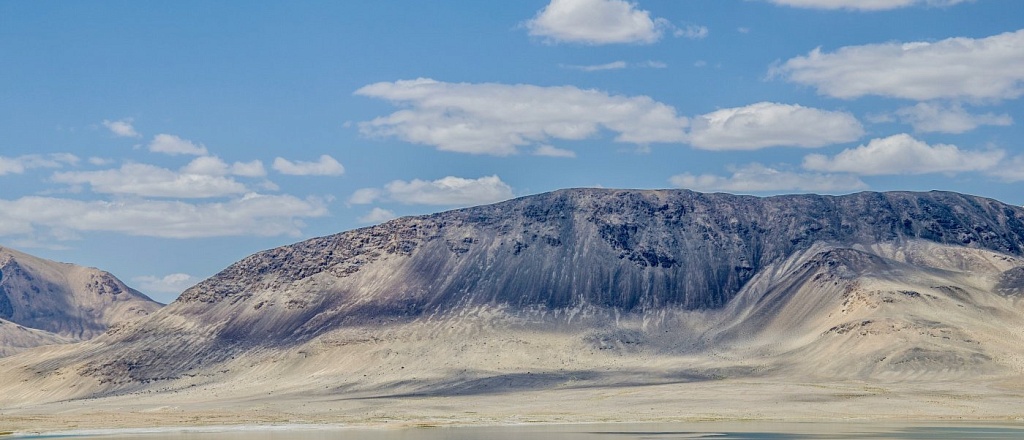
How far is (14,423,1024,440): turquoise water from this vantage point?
113 meters

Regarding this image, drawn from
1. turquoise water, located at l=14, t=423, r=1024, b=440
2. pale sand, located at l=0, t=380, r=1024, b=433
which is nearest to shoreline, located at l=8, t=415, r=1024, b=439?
turquoise water, located at l=14, t=423, r=1024, b=440

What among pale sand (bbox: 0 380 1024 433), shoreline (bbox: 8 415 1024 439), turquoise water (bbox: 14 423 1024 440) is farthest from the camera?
pale sand (bbox: 0 380 1024 433)

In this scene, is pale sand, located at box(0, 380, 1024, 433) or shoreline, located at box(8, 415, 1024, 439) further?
pale sand, located at box(0, 380, 1024, 433)

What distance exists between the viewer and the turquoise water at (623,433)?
372ft

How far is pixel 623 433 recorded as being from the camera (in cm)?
12094

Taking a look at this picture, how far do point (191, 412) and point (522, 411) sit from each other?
140 feet

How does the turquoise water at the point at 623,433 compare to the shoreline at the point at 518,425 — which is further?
the shoreline at the point at 518,425

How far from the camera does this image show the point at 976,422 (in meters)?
136

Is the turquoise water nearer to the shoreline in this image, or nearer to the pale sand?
the shoreline

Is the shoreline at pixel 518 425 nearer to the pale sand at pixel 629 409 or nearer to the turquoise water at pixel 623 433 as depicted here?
the turquoise water at pixel 623 433

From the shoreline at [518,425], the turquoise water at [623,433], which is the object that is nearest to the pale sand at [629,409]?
the shoreline at [518,425]

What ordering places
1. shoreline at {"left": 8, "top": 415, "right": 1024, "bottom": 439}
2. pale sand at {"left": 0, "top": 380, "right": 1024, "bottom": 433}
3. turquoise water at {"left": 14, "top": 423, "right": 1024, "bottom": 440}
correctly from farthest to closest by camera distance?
1. pale sand at {"left": 0, "top": 380, "right": 1024, "bottom": 433}
2. shoreline at {"left": 8, "top": 415, "right": 1024, "bottom": 439}
3. turquoise water at {"left": 14, "top": 423, "right": 1024, "bottom": 440}

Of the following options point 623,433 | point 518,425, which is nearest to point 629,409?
point 518,425

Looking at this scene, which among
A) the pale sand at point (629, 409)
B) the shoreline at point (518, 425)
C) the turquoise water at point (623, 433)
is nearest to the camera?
the turquoise water at point (623, 433)
